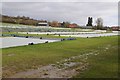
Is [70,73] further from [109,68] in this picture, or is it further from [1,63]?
[1,63]

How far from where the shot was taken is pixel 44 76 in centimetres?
716

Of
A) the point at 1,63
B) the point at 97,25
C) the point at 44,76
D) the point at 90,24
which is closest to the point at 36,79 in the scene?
the point at 44,76

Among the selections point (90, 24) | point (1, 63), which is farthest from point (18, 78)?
point (90, 24)

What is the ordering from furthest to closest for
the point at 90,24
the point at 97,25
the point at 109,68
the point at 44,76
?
the point at 90,24 → the point at 97,25 → the point at 109,68 → the point at 44,76

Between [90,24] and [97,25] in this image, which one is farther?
[90,24]

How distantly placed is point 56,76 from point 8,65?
2271mm

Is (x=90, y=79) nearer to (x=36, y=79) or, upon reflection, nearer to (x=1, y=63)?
(x=36, y=79)

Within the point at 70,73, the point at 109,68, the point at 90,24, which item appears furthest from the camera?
the point at 90,24

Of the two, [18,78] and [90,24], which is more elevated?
[90,24]

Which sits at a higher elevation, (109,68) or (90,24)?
(90,24)

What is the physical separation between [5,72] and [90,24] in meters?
102

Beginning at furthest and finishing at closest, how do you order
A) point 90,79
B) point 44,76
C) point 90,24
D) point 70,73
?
point 90,24 < point 70,73 < point 44,76 < point 90,79

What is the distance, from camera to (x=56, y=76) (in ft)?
23.6

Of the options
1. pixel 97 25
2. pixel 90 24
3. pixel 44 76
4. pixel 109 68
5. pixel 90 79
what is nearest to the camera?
pixel 90 79
